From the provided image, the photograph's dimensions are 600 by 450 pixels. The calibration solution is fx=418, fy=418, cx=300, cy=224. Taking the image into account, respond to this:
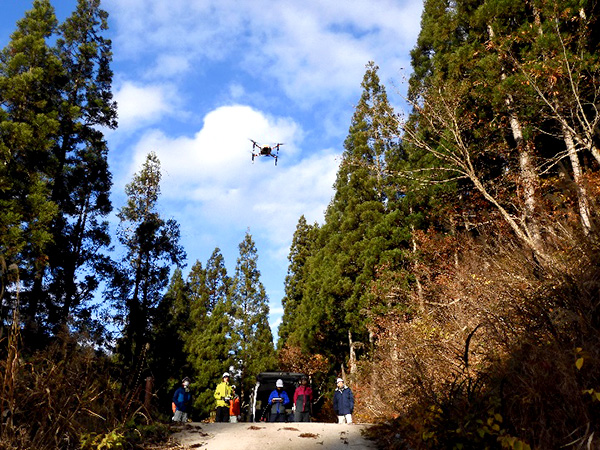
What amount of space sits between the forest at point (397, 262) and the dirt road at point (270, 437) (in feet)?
1.89

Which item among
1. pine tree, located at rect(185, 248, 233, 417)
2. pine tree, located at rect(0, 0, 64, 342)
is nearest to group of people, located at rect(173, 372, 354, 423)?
pine tree, located at rect(0, 0, 64, 342)

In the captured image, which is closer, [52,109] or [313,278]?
[52,109]

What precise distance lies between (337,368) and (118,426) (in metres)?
27.8

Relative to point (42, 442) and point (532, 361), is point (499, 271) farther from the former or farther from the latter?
point (42, 442)

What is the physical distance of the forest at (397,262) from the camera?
14.3 ft

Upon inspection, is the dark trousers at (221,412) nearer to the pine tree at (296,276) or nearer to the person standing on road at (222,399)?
the person standing on road at (222,399)

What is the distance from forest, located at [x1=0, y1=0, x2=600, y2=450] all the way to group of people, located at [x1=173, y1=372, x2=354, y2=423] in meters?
1.25

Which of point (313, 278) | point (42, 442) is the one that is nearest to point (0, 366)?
point (42, 442)

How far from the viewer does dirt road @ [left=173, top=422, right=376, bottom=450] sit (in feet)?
21.6

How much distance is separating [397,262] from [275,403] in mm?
9332

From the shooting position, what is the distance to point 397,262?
20031 millimetres

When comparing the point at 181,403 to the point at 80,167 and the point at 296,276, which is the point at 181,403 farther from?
the point at 296,276

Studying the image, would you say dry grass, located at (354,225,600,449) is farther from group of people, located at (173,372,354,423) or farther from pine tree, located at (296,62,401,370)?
pine tree, located at (296,62,401,370)

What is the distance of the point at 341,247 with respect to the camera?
24875 mm
